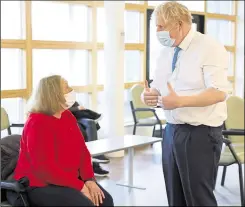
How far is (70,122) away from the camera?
6.83 ft

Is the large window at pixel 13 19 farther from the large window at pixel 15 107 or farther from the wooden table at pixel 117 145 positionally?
the wooden table at pixel 117 145

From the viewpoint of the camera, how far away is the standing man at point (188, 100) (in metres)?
1.94

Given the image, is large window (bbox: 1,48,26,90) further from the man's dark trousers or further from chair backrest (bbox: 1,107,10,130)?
the man's dark trousers

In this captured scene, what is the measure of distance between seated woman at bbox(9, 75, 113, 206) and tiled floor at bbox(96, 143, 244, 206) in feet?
4.65

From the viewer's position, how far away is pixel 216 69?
1961 millimetres

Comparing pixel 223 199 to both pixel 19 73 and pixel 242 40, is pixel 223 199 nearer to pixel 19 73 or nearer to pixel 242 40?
pixel 19 73

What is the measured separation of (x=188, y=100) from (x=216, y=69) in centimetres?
19

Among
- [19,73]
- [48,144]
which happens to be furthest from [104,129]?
[48,144]

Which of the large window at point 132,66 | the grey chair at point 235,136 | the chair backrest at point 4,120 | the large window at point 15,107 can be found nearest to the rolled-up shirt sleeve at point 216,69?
the grey chair at point 235,136

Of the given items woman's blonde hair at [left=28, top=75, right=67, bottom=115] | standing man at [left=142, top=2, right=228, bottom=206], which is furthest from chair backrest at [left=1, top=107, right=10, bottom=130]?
standing man at [left=142, top=2, right=228, bottom=206]

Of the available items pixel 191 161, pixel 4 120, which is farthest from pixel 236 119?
pixel 4 120

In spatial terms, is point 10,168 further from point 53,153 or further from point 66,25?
point 66,25

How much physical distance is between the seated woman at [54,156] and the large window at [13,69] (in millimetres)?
2735

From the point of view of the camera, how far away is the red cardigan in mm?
2098
